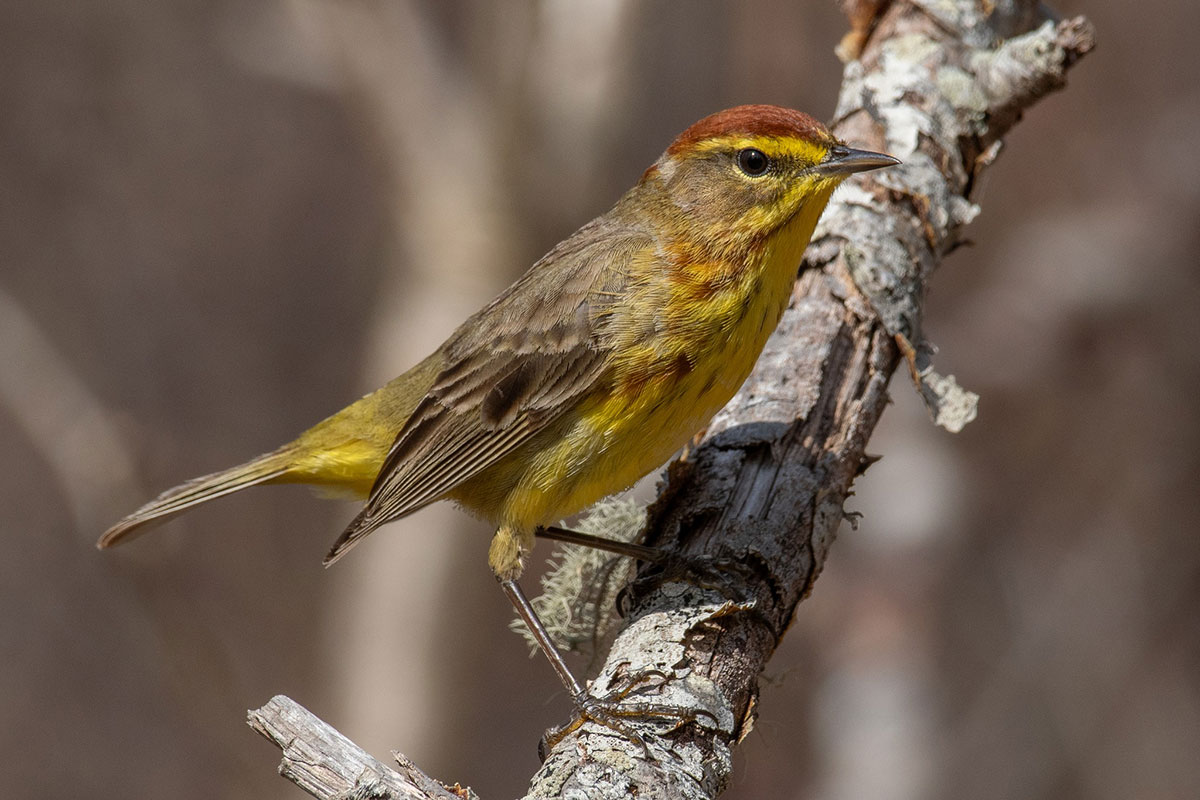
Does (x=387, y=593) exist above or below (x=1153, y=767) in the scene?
above

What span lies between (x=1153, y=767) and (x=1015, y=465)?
2.25m

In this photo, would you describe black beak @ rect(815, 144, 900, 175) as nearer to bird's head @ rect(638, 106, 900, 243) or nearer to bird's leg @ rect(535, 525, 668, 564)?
bird's head @ rect(638, 106, 900, 243)

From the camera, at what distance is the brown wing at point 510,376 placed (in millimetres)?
4336

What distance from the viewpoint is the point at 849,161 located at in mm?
4324

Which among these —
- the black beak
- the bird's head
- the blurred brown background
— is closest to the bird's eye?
the bird's head

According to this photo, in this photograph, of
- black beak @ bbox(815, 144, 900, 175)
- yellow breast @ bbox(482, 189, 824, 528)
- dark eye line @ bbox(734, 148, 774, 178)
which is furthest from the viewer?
dark eye line @ bbox(734, 148, 774, 178)

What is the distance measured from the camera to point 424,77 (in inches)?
290

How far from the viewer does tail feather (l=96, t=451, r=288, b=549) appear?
511 centimetres

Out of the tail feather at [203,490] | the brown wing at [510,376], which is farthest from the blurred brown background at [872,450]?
the brown wing at [510,376]

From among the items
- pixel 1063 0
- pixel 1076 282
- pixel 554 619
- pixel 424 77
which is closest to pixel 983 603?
pixel 1076 282

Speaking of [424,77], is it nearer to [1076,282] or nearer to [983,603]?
[1076,282]

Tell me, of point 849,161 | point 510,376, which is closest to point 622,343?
point 510,376

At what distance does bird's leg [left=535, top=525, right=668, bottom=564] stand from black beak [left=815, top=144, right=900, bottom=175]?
151 centimetres

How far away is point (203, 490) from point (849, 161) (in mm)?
3011
